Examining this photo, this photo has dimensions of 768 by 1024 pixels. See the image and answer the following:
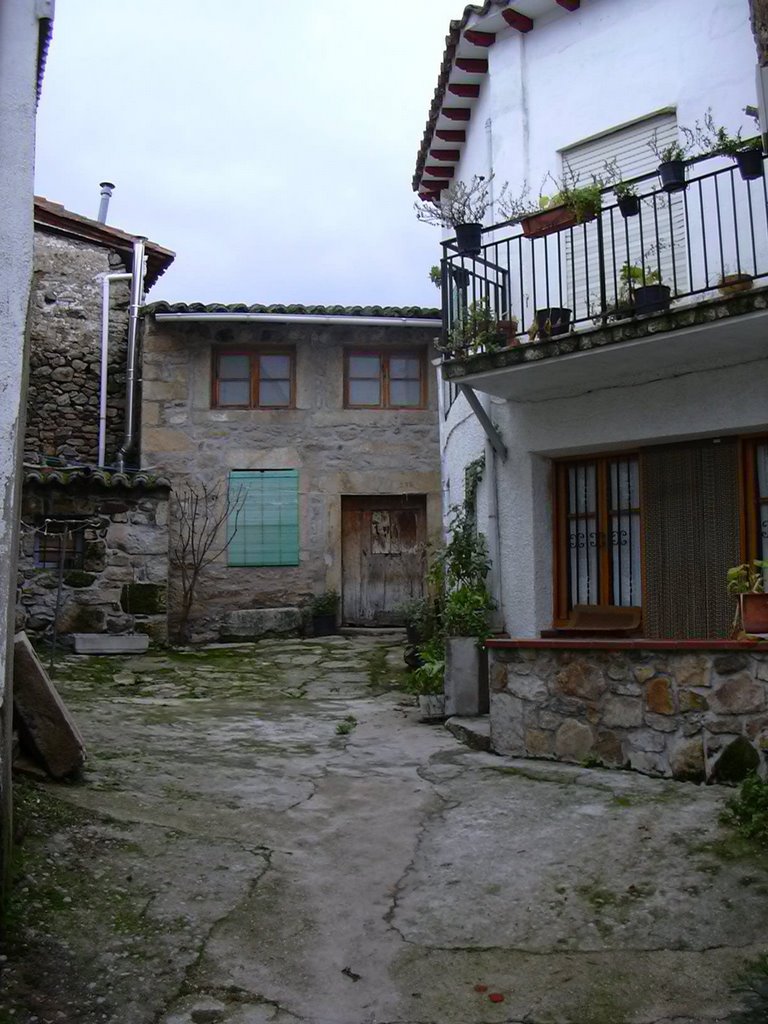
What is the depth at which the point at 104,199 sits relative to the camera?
1672 centimetres

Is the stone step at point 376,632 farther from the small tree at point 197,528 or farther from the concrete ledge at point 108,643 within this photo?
the concrete ledge at point 108,643

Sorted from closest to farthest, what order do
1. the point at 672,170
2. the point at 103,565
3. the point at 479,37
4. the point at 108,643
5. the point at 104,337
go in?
the point at 672,170 < the point at 479,37 < the point at 108,643 < the point at 103,565 < the point at 104,337

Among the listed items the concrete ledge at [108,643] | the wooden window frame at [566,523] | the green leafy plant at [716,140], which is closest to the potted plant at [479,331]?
the wooden window frame at [566,523]

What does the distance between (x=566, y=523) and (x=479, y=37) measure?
444 cm

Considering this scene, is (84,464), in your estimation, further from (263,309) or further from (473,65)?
(473,65)

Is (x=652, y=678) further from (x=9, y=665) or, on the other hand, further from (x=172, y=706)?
(x=172, y=706)

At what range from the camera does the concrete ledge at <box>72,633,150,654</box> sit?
1080 cm

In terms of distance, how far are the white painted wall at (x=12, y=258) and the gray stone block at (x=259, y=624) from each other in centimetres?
893

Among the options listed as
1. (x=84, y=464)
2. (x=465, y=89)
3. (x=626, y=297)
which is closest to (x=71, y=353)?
(x=84, y=464)

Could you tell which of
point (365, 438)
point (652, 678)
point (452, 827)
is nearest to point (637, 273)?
point (652, 678)

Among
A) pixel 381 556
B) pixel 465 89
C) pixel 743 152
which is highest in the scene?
pixel 465 89

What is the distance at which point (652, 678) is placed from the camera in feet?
17.0

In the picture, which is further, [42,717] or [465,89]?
[465,89]

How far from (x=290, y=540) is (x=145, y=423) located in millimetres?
2582
